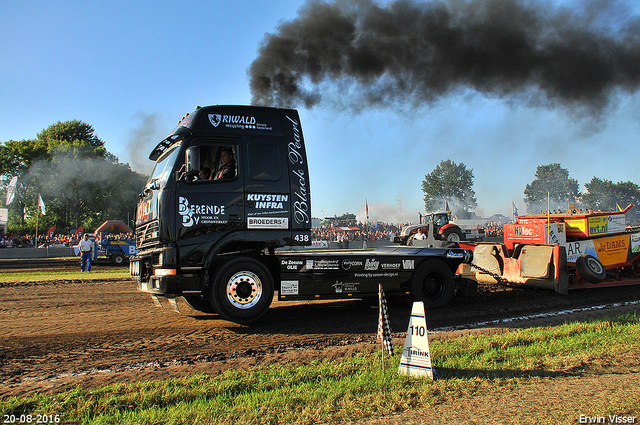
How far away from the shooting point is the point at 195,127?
6.55 m

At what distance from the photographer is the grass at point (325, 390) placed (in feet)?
11.0

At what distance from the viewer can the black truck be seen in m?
6.25

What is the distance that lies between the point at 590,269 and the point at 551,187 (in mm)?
103144

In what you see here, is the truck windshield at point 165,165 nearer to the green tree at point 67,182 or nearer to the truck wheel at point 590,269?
the truck wheel at point 590,269

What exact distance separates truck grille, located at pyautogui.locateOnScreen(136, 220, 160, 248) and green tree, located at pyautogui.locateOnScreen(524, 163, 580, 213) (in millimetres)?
99164

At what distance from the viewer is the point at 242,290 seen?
255 inches

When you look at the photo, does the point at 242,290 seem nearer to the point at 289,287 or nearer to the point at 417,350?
the point at 289,287

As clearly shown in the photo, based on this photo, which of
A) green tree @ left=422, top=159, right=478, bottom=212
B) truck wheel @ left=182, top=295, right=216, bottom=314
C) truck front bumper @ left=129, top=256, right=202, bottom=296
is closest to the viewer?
truck front bumper @ left=129, top=256, right=202, bottom=296

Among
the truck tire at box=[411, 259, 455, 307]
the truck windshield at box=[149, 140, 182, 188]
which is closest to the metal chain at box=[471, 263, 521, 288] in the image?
the truck tire at box=[411, 259, 455, 307]

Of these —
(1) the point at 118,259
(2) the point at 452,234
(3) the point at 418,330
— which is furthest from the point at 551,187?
(3) the point at 418,330

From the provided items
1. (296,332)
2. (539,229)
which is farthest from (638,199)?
(296,332)

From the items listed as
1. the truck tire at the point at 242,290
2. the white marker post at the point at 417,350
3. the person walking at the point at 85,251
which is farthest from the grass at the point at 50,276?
the white marker post at the point at 417,350

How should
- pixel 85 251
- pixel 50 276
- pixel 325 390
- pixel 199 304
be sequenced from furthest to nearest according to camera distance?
pixel 85 251
pixel 50 276
pixel 199 304
pixel 325 390

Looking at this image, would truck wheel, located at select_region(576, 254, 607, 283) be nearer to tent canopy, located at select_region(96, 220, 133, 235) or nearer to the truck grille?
the truck grille
